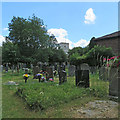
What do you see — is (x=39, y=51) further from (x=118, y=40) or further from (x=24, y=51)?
(x=118, y=40)

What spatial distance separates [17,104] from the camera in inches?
170

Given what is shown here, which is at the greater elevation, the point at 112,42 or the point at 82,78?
the point at 112,42

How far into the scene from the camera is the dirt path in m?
3.21

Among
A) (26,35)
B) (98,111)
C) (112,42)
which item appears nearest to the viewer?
(98,111)

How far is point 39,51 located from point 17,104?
16.7 m

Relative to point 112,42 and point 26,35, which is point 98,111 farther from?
point 112,42

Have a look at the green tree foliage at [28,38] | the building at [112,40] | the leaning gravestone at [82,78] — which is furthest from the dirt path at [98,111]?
the building at [112,40]

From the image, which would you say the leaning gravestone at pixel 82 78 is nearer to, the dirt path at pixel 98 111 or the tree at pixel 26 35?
the dirt path at pixel 98 111

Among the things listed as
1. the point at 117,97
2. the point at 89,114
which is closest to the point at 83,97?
the point at 117,97

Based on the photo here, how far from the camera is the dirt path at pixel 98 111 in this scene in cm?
321

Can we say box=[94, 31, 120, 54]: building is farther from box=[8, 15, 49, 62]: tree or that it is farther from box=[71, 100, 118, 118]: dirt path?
box=[71, 100, 118, 118]: dirt path

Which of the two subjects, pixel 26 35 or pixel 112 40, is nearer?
pixel 26 35

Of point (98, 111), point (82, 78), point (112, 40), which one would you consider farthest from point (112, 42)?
point (98, 111)

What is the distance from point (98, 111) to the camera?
3459 mm
